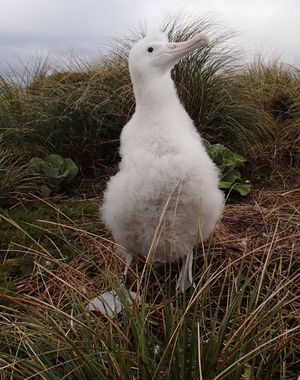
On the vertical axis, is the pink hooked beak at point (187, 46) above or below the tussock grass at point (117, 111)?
above

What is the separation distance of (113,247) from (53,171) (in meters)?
1.64

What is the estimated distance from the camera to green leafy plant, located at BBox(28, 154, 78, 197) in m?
4.78

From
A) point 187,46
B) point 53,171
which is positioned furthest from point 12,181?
point 187,46

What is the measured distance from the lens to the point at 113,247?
11.2ft

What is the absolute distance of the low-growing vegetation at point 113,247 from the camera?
2021 millimetres

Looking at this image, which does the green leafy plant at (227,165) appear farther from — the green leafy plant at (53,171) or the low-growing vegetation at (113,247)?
the green leafy plant at (53,171)

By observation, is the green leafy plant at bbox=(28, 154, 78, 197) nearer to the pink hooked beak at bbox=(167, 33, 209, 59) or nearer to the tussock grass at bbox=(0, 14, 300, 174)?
the tussock grass at bbox=(0, 14, 300, 174)

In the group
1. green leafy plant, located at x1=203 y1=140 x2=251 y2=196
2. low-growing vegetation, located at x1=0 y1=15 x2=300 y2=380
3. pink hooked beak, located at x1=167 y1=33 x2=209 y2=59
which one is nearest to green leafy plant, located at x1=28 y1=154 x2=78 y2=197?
low-growing vegetation, located at x1=0 y1=15 x2=300 y2=380

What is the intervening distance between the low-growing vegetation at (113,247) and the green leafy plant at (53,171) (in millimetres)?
12

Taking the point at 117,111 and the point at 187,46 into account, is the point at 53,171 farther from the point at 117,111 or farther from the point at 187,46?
the point at 187,46

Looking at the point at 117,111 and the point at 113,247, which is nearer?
the point at 113,247

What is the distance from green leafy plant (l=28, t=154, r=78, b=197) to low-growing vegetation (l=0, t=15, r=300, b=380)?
0.5 inches

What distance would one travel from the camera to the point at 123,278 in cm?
302

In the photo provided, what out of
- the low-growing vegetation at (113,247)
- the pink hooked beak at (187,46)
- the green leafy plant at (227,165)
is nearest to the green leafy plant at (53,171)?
the low-growing vegetation at (113,247)
